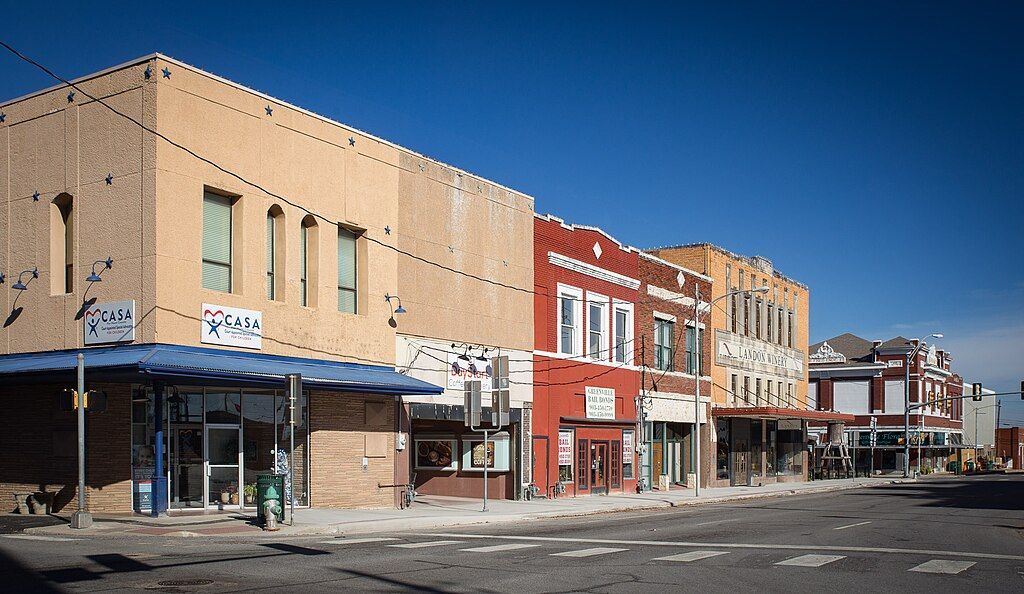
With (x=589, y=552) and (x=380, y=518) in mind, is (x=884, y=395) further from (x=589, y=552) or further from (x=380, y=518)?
(x=589, y=552)

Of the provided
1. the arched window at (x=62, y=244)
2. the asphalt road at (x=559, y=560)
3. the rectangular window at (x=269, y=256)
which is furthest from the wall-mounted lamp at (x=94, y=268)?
the asphalt road at (x=559, y=560)

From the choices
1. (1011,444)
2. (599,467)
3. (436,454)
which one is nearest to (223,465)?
(436,454)

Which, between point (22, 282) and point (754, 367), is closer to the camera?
point (22, 282)

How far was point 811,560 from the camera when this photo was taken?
17.4 meters

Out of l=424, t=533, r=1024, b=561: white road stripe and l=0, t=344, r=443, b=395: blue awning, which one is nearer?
l=424, t=533, r=1024, b=561: white road stripe

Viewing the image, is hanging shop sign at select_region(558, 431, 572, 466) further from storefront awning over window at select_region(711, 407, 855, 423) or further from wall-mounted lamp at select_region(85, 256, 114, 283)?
wall-mounted lamp at select_region(85, 256, 114, 283)

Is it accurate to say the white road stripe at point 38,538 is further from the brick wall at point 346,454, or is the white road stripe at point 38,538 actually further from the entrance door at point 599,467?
the entrance door at point 599,467

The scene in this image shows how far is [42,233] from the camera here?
82.1 feet

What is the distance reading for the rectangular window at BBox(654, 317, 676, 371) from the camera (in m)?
44.0

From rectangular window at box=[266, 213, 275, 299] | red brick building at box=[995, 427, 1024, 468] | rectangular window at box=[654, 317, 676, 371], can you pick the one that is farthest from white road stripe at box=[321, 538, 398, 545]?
red brick building at box=[995, 427, 1024, 468]

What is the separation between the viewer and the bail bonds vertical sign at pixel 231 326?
23.9m

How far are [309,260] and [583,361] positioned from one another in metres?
13.6

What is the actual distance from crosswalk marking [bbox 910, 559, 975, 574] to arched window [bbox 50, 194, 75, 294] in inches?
747

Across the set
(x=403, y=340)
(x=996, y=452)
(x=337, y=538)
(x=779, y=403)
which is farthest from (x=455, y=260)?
(x=996, y=452)
